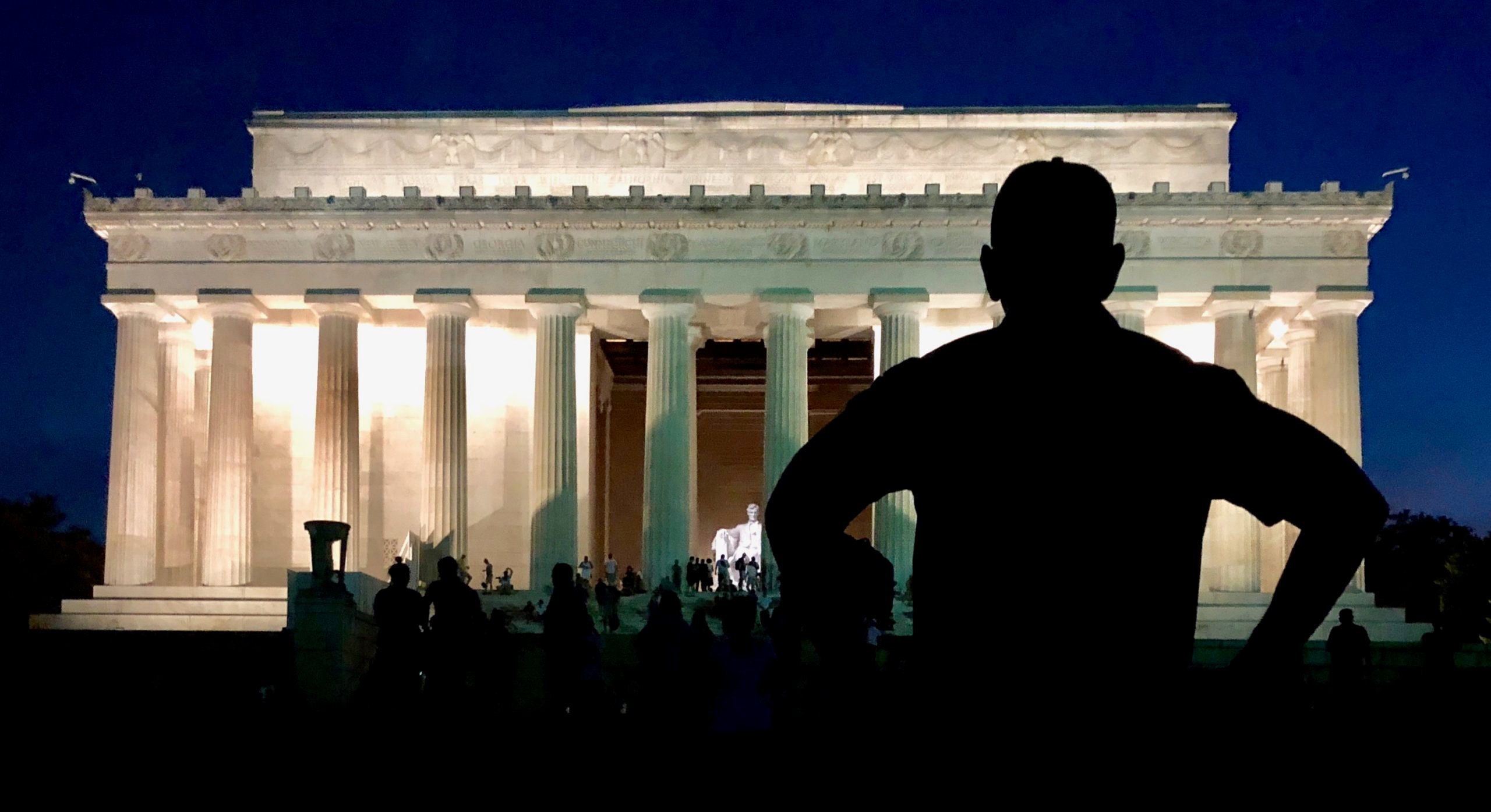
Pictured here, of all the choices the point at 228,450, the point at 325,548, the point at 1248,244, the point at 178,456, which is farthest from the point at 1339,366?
the point at 178,456

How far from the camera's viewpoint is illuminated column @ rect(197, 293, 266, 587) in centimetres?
5147

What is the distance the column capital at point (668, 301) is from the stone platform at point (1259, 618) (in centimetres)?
1845

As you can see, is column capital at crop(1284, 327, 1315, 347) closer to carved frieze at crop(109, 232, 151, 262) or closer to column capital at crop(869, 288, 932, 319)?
column capital at crop(869, 288, 932, 319)

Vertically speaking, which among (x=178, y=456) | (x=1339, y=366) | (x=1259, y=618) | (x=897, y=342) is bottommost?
(x=1259, y=618)

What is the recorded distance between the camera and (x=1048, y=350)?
3492 millimetres

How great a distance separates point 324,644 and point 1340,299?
34.9 m

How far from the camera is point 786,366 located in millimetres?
52562

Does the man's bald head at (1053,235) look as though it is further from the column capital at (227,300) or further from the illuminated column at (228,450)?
the column capital at (227,300)

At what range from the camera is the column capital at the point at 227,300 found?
51.8 m

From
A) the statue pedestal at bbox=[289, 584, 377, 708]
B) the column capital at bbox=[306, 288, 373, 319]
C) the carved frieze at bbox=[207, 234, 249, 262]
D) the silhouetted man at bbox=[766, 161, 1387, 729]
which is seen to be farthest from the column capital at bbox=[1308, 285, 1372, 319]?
the silhouetted man at bbox=[766, 161, 1387, 729]

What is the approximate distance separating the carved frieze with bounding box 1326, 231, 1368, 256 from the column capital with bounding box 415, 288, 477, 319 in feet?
90.0

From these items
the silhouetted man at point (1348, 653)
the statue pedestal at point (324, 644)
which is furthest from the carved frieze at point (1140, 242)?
the statue pedestal at point (324, 644)

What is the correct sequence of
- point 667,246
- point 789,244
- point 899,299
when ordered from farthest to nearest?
point 667,246 → point 789,244 → point 899,299

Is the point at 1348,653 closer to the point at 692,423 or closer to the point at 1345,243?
the point at 1345,243
